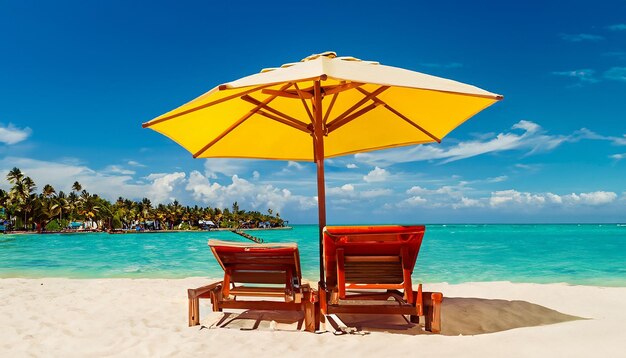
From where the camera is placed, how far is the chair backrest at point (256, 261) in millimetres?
3617

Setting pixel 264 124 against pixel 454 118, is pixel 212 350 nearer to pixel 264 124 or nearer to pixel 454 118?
pixel 264 124

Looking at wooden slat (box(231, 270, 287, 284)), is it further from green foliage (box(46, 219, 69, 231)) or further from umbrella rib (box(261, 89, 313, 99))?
green foliage (box(46, 219, 69, 231))

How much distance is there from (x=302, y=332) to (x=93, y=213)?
79793 millimetres

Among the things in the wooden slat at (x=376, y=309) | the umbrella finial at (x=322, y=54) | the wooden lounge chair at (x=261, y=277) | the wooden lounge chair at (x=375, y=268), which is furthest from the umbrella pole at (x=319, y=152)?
the wooden slat at (x=376, y=309)

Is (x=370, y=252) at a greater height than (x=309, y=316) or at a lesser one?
greater

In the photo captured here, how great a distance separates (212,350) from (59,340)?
1.45 metres

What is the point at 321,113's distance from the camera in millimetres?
4285

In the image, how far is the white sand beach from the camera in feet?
10.3

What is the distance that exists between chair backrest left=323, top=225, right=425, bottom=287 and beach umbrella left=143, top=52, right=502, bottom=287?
1.17 feet

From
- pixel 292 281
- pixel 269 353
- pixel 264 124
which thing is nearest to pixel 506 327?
pixel 292 281

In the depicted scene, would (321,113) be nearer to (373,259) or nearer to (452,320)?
(373,259)

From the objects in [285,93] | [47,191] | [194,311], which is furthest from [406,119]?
[47,191]

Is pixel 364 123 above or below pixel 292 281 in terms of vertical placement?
above

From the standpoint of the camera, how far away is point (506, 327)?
13.1 feet
